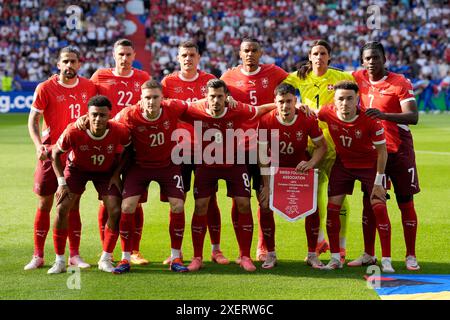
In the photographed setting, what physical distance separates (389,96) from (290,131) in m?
1.01

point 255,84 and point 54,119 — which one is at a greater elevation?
point 255,84

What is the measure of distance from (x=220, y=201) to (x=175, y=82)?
3830 mm

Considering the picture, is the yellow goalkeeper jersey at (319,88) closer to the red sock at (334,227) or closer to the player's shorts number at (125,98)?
the red sock at (334,227)

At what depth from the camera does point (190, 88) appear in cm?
842

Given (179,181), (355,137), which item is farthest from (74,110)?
(355,137)

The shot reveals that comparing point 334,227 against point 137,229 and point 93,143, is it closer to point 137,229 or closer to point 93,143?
point 137,229

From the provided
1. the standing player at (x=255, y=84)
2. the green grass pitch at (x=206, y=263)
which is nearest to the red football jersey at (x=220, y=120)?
the standing player at (x=255, y=84)

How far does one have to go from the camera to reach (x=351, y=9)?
36.6 metres

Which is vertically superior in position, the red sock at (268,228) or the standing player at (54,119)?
the standing player at (54,119)

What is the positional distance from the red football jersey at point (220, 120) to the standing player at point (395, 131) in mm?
1192

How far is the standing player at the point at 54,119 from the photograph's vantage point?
26.1 feet

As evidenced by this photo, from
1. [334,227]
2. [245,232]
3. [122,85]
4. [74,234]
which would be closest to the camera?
[334,227]

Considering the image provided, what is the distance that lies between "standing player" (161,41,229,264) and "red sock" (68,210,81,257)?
1.12 metres

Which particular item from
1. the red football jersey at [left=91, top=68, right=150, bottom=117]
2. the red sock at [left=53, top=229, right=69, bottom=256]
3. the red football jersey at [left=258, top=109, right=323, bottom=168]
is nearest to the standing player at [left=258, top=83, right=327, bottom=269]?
the red football jersey at [left=258, top=109, right=323, bottom=168]
